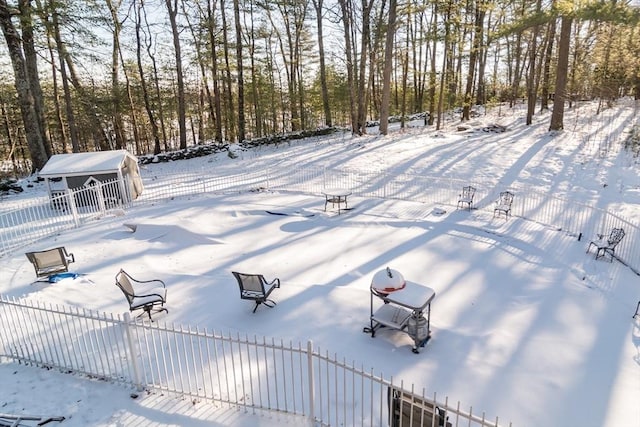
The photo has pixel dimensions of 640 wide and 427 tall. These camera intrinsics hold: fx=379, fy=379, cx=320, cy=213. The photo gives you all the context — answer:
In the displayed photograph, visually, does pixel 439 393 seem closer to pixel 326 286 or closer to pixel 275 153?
pixel 326 286

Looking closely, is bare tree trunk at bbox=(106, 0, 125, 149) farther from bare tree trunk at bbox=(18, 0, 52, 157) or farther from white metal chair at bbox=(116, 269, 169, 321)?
white metal chair at bbox=(116, 269, 169, 321)

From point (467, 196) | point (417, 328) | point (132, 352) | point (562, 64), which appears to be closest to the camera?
point (132, 352)

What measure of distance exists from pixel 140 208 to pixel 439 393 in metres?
11.8

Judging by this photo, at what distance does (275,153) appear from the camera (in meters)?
22.8

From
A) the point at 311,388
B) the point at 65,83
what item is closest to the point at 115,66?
the point at 65,83

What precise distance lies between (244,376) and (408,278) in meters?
4.07

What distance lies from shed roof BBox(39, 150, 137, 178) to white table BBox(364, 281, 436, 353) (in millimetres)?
11847

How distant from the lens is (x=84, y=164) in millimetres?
14266

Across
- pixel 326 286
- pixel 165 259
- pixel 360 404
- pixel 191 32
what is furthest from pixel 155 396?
pixel 191 32

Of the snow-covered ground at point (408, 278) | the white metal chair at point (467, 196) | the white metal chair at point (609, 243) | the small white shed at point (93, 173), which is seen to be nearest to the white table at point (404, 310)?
the snow-covered ground at point (408, 278)

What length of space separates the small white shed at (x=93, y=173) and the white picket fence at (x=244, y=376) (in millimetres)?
8547

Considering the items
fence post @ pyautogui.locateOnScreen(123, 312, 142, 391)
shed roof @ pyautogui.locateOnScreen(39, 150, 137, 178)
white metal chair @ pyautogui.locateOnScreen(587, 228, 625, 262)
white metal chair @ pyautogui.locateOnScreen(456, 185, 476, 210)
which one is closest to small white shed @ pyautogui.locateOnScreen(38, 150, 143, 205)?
shed roof @ pyautogui.locateOnScreen(39, 150, 137, 178)

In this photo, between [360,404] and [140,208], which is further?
[140,208]

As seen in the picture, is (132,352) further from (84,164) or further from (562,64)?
(562,64)
